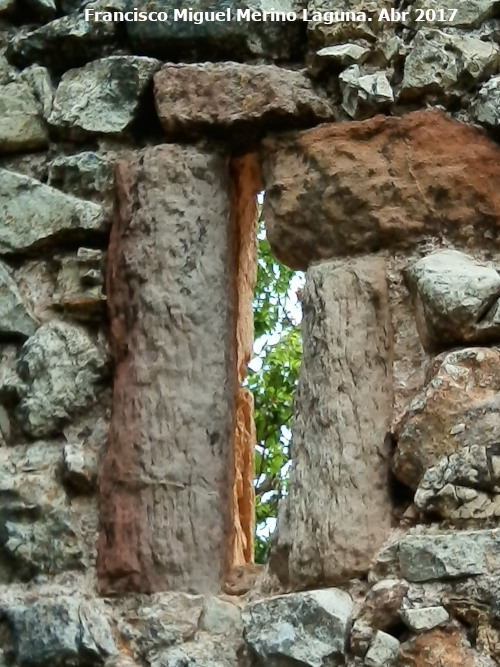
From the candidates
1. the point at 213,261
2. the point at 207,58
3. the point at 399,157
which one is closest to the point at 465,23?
the point at 399,157

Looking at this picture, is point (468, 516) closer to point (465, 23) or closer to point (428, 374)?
point (428, 374)

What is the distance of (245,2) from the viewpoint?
223cm

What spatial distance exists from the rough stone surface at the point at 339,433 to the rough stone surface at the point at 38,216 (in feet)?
1.39

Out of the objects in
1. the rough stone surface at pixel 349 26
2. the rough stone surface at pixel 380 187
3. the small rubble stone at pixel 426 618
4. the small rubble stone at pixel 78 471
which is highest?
the rough stone surface at pixel 349 26

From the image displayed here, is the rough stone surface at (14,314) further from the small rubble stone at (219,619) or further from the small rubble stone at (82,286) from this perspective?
the small rubble stone at (219,619)

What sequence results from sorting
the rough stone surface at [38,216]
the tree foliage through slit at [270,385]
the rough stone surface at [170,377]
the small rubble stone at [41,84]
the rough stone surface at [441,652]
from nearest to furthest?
the rough stone surface at [441,652] → the rough stone surface at [170,377] → the rough stone surface at [38,216] → the small rubble stone at [41,84] → the tree foliage through slit at [270,385]

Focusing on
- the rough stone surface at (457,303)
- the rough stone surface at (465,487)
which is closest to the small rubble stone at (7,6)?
the rough stone surface at (457,303)

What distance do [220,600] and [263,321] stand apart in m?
3.08

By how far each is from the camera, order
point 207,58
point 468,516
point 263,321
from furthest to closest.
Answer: point 263,321 < point 207,58 < point 468,516

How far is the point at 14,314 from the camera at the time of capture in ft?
7.06

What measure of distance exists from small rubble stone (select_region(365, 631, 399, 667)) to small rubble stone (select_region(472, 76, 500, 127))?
33.4 inches

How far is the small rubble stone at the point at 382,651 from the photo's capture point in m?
1.71

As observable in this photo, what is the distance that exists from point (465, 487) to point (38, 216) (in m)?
0.91

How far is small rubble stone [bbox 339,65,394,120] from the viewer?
209 cm
